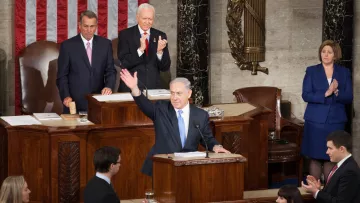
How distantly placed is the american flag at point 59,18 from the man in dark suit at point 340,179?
16.5ft

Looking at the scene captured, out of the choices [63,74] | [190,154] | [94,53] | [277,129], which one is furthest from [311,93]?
[190,154]

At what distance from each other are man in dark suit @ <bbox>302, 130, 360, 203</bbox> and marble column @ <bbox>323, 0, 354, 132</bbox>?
15.4ft

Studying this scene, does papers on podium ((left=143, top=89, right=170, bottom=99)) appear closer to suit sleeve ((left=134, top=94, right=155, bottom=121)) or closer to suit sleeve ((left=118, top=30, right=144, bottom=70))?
suit sleeve ((left=118, top=30, right=144, bottom=70))

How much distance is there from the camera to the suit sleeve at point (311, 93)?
1123 centimetres

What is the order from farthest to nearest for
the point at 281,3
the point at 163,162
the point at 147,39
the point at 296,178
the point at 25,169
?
1. the point at 281,3
2. the point at 296,178
3. the point at 147,39
4. the point at 25,169
5. the point at 163,162

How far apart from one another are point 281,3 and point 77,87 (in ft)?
12.9

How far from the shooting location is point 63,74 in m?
11.0

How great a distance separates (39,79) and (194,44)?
2217 mm

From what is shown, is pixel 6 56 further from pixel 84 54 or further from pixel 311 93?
pixel 311 93

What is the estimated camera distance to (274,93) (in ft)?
41.7

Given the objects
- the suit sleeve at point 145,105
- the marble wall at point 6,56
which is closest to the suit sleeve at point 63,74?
the marble wall at point 6,56

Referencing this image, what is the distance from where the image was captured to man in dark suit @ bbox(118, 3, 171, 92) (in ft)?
35.7

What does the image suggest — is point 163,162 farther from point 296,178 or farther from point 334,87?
point 296,178

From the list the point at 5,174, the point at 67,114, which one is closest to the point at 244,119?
the point at 67,114
